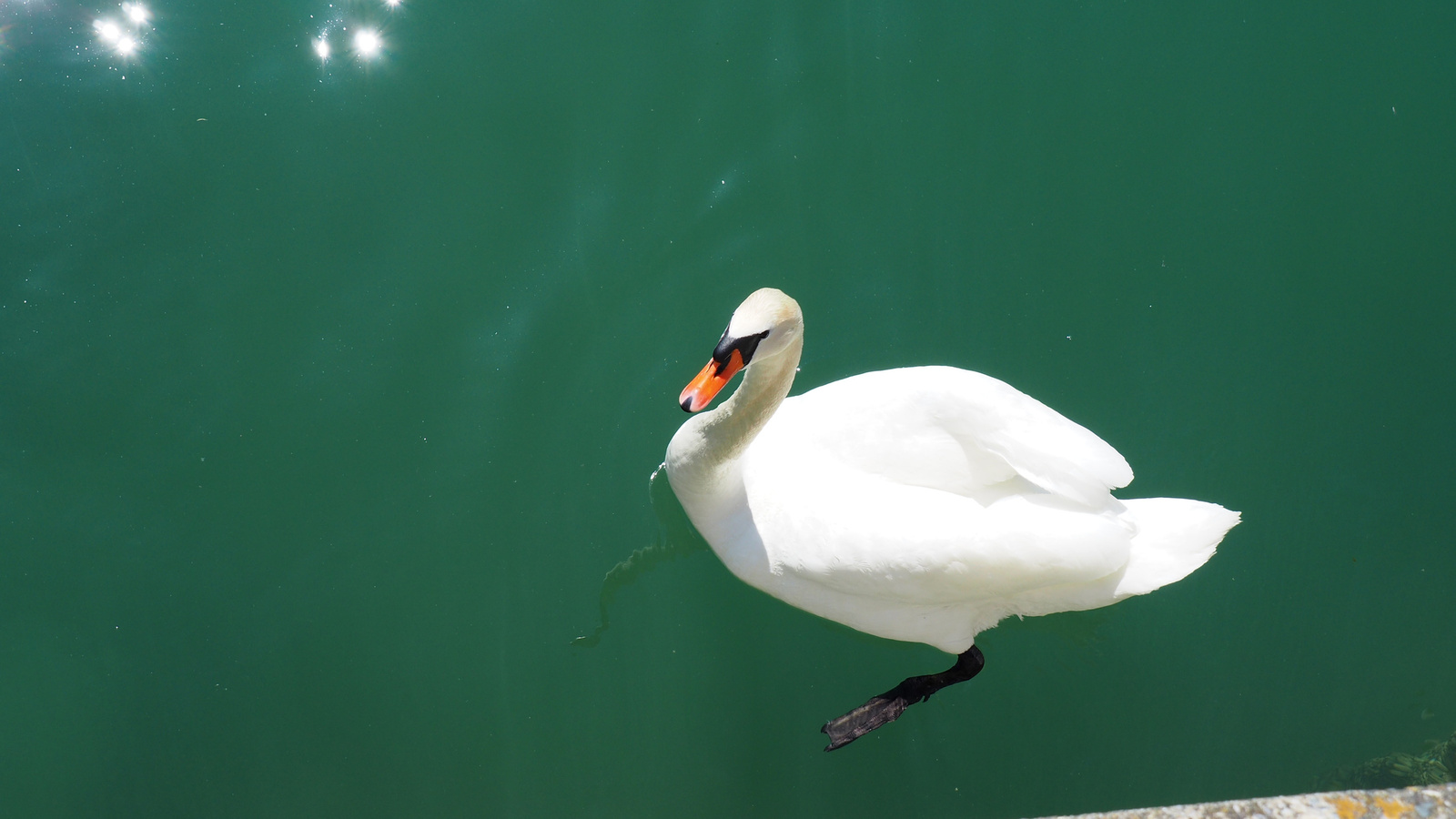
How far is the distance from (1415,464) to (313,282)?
5.62 metres

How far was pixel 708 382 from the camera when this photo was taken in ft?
10.9

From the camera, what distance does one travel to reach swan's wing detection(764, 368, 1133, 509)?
140 inches

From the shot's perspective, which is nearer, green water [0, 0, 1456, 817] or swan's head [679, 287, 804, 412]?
swan's head [679, 287, 804, 412]

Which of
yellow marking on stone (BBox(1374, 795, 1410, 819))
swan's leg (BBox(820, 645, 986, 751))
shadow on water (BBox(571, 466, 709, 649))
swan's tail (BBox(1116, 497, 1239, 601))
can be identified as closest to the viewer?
yellow marking on stone (BBox(1374, 795, 1410, 819))

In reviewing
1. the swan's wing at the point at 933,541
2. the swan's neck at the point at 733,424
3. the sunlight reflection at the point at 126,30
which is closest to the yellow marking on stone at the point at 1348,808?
the swan's wing at the point at 933,541

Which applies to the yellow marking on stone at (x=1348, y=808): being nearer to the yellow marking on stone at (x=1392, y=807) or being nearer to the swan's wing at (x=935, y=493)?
the yellow marking on stone at (x=1392, y=807)

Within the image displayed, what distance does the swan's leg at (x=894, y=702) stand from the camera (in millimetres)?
4156

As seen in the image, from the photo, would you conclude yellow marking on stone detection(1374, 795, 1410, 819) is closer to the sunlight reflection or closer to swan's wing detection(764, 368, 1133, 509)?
swan's wing detection(764, 368, 1133, 509)

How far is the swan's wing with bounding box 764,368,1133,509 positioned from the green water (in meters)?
1.02

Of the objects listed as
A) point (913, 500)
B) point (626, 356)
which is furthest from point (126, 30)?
point (913, 500)

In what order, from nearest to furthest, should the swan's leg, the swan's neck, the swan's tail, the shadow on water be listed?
the swan's neck < the swan's tail < the swan's leg < the shadow on water

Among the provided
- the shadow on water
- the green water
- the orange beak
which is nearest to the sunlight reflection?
the green water

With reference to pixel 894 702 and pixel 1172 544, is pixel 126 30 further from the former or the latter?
pixel 1172 544

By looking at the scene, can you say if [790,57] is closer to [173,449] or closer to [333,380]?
[333,380]
